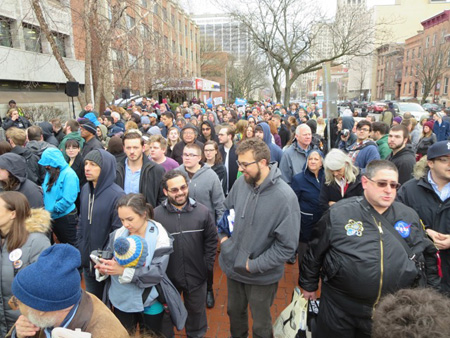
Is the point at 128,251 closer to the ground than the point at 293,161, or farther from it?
closer to the ground

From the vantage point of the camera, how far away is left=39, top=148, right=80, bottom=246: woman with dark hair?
362 centimetres

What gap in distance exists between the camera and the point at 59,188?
3658 millimetres

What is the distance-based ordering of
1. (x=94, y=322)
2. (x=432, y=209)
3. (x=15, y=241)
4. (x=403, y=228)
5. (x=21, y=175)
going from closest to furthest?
(x=94, y=322) → (x=403, y=228) → (x=15, y=241) → (x=432, y=209) → (x=21, y=175)

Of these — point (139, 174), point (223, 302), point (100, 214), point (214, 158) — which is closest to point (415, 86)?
point (214, 158)

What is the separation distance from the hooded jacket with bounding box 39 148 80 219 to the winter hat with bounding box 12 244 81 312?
2.37 meters

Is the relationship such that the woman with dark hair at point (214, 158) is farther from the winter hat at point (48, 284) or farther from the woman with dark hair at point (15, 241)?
the winter hat at point (48, 284)

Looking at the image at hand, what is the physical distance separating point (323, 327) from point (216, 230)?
4.13ft

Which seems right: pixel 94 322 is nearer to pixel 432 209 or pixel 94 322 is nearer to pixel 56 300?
pixel 56 300

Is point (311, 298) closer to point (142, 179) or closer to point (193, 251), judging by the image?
point (193, 251)

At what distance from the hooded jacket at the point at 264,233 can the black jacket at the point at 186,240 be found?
1.08 feet

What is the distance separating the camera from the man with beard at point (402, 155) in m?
4.34

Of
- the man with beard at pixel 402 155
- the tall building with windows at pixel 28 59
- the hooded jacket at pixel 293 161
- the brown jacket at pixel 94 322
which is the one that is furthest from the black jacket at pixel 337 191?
the tall building with windows at pixel 28 59

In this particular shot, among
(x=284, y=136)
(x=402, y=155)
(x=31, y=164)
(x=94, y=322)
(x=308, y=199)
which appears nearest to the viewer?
(x=94, y=322)

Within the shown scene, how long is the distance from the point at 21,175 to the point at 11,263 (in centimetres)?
129
